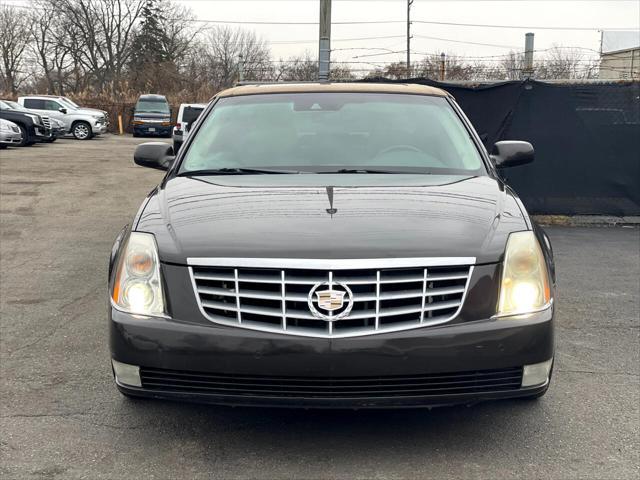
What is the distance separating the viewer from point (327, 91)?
4.58 metres

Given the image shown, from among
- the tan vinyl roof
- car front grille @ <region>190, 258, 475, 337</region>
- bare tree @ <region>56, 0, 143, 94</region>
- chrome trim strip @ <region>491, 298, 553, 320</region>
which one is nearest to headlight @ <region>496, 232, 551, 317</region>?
chrome trim strip @ <region>491, 298, 553, 320</region>

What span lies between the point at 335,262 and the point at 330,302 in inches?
6.0

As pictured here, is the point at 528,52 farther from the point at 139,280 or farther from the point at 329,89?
the point at 139,280

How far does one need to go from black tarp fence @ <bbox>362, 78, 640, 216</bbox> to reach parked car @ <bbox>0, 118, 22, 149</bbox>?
15.2 m

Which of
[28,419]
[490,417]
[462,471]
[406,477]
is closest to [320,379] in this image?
[406,477]

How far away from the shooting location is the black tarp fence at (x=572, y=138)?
9219 millimetres

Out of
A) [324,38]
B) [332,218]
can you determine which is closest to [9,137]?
[324,38]

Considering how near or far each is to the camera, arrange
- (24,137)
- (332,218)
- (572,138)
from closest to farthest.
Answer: (332,218)
(572,138)
(24,137)

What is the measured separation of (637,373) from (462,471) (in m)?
1.66

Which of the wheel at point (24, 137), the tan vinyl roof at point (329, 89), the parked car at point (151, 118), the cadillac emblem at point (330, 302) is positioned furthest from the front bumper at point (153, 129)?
the cadillac emblem at point (330, 302)

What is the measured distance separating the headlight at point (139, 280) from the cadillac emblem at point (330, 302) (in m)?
0.62

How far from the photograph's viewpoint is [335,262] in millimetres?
2646

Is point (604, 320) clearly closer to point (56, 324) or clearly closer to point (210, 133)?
point (210, 133)

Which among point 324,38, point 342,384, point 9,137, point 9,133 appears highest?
point 324,38
